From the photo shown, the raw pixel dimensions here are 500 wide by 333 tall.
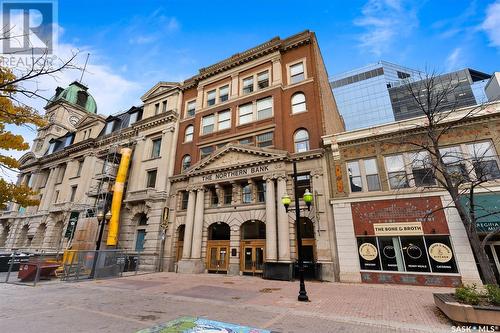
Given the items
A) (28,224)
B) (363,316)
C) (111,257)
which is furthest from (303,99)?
(28,224)

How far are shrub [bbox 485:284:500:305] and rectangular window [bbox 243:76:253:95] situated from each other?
23170 millimetres

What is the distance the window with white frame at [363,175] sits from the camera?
1698 centimetres

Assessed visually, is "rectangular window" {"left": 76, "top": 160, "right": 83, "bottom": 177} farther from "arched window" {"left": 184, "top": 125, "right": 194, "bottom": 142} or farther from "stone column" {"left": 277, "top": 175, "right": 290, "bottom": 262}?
"stone column" {"left": 277, "top": 175, "right": 290, "bottom": 262}

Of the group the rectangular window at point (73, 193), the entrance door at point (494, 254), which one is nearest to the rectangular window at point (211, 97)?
the rectangular window at point (73, 193)

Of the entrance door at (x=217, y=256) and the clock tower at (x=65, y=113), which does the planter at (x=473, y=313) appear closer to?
the entrance door at (x=217, y=256)

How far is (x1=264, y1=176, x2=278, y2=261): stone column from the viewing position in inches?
702

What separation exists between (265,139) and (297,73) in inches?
298

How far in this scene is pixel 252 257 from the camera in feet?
64.1

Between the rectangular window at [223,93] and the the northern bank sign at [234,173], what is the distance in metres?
9.54

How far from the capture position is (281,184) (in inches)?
761

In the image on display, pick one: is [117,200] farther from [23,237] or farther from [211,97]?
[23,237]

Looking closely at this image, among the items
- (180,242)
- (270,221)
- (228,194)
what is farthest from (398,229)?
(180,242)

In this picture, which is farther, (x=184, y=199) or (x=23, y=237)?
(x=23, y=237)

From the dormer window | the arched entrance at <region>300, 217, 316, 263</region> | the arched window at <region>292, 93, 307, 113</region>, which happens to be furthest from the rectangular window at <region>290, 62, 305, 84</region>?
the dormer window
